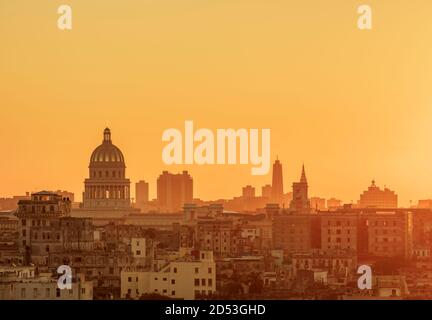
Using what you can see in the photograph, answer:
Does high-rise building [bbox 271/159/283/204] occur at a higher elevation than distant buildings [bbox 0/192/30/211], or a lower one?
higher

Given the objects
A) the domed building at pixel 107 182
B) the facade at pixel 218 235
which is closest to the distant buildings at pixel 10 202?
→ the facade at pixel 218 235

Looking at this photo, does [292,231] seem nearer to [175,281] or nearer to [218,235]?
[218,235]

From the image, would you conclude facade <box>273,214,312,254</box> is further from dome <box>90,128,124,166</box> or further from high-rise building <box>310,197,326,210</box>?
dome <box>90,128,124,166</box>

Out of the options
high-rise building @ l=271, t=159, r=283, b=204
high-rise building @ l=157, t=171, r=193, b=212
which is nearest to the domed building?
high-rise building @ l=157, t=171, r=193, b=212

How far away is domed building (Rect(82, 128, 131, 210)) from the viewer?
9064 centimetres

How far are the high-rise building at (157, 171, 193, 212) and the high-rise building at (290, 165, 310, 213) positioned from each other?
322 centimetres

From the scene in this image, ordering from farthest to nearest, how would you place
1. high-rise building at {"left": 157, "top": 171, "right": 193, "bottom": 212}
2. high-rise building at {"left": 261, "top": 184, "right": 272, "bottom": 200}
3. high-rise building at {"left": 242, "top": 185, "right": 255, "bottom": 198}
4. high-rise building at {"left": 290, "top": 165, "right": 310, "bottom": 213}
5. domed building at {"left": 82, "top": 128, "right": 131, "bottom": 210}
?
domed building at {"left": 82, "top": 128, "right": 131, "bottom": 210}
high-rise building at {"left": 261, "top": 184, "right": 272, "bottom": 200}
high-rise building at {"left": 157, "top": 171, "right": 193, "bottom": 212}
high-rise building at {"left": 290, "top": 165, "right": 310, "bottom": 213}
high-rise building at {"left": 242, "top": 185, "right": 255, "bottom": 198}

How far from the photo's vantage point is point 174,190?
80125 mm

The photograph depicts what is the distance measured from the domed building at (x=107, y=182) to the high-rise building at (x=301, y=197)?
704 centimetres

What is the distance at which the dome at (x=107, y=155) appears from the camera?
86.4m

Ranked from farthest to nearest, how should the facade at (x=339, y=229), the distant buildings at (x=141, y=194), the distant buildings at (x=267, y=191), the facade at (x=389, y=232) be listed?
the distant buildings at (x=141, y=194)
the facade at (x=339, y=229)
the facade at (x=389, y=232)
the distant buildings at (x=267, y=191)

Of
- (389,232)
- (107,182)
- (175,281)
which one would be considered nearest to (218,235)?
(389,232)

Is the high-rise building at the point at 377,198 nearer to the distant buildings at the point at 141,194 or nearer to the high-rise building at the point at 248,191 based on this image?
the high-rise building at the point at 248,191
